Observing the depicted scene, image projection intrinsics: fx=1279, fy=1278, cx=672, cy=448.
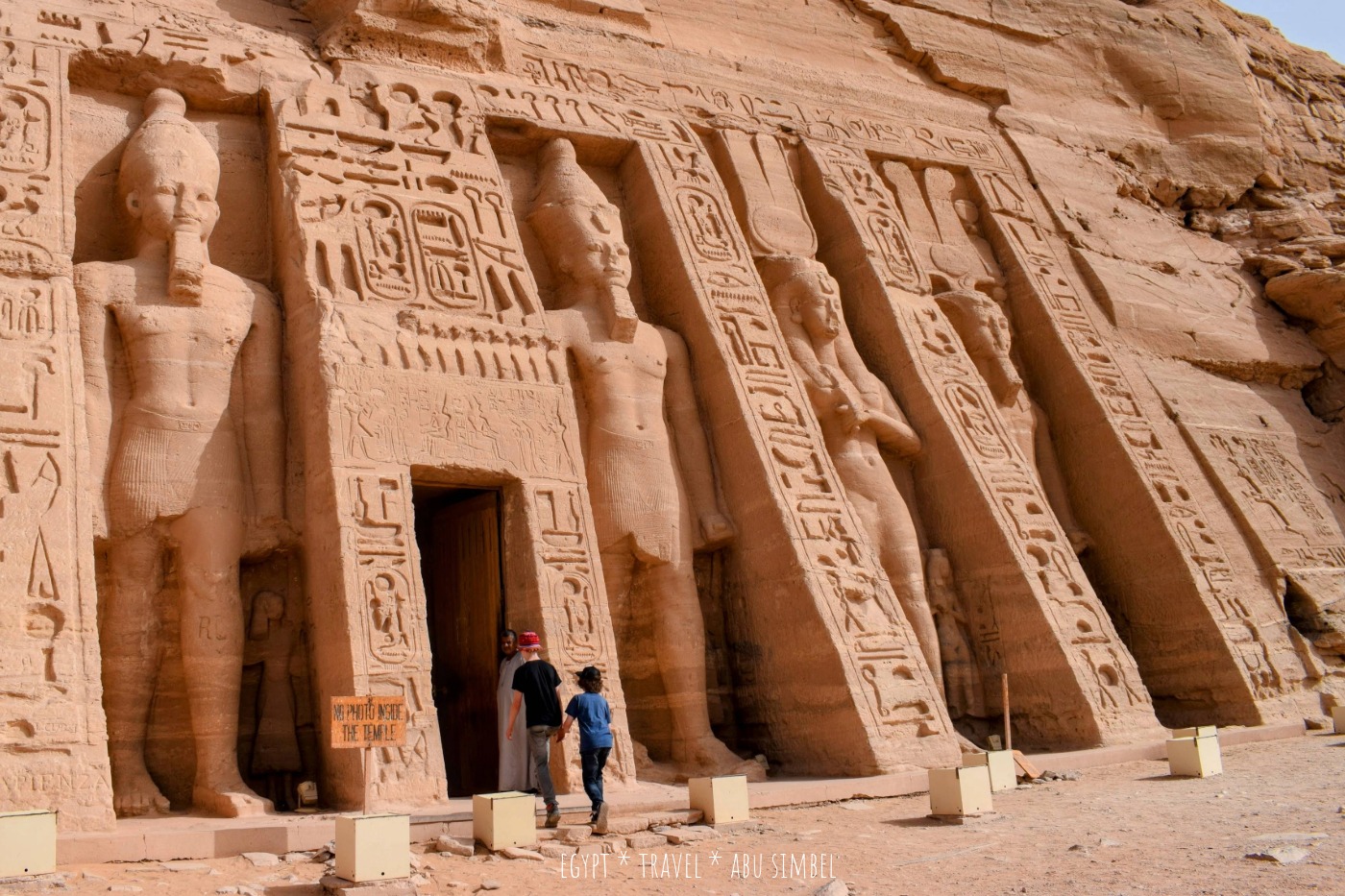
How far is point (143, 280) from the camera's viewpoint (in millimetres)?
7148

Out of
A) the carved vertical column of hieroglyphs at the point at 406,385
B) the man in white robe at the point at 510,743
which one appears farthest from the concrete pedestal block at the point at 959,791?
the man in white robe at the point at 510,743

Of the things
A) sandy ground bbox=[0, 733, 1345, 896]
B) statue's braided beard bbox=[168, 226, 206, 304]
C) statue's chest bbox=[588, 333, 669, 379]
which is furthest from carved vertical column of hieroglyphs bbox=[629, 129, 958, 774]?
statue's braided beard bbox=[168, 226, 206, 304]

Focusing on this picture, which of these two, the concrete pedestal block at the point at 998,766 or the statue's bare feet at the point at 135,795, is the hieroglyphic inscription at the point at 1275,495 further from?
the statue's bare feet at the point at 135,795

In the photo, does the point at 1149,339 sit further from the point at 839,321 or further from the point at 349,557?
the point at 349,557

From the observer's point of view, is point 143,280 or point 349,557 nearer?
point 349,557

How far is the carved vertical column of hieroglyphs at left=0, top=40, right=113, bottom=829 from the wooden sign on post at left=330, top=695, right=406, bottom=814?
1.38m

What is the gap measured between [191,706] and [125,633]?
0.50 meters

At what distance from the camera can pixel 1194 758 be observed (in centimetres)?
710

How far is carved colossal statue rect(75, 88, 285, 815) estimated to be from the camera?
6484mm

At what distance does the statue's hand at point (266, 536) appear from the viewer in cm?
699

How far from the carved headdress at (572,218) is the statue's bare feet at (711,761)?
105 inches

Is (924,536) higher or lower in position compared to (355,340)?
lower

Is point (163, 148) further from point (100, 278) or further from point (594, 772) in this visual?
point (594, 772)

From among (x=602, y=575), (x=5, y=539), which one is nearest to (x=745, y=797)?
(x=602, y=575)
